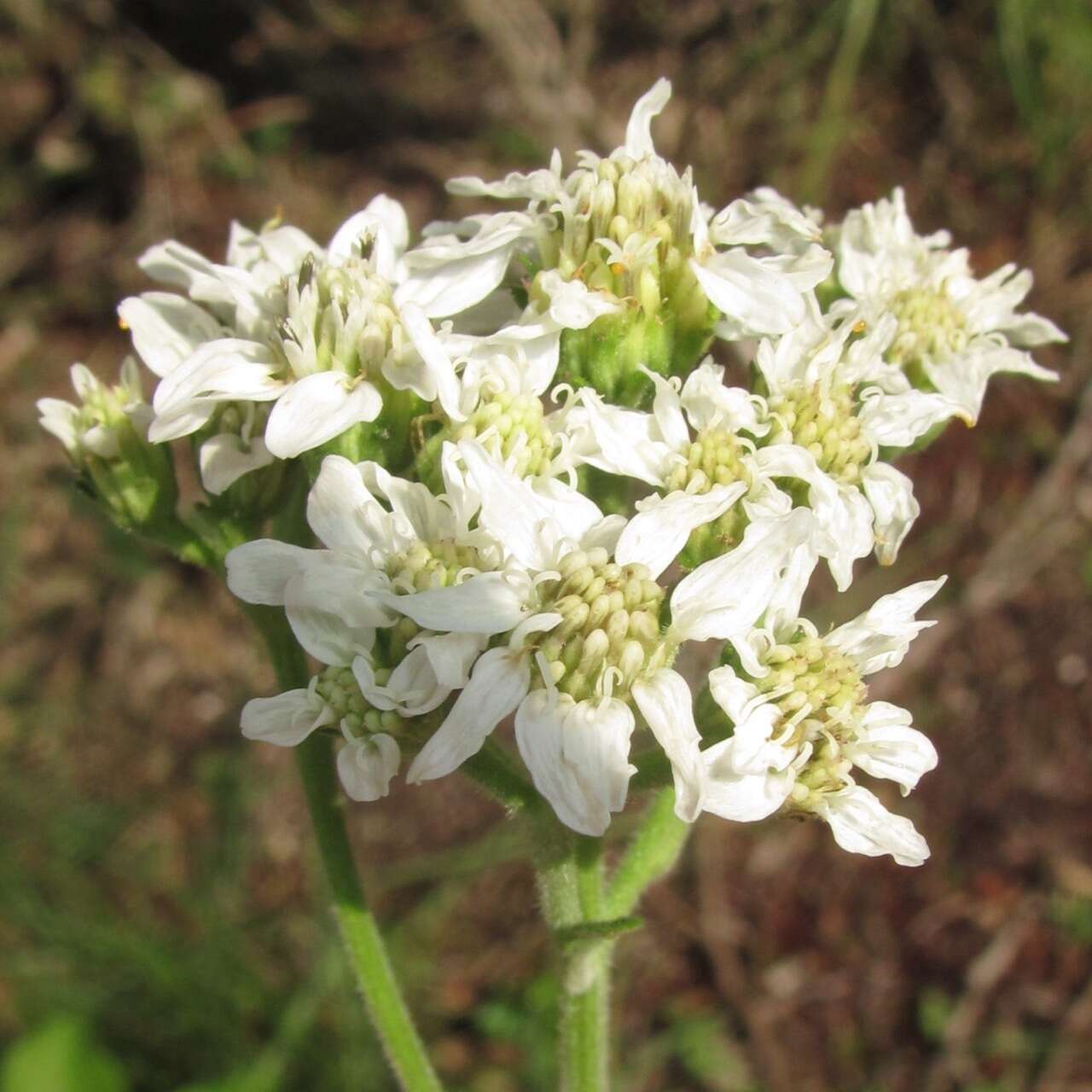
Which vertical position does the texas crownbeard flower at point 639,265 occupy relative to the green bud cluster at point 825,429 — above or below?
above

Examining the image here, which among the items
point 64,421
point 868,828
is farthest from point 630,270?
point 64,421

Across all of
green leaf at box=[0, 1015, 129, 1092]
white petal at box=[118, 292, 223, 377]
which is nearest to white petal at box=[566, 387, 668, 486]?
white petal at box=[118, 292, 223, 377]

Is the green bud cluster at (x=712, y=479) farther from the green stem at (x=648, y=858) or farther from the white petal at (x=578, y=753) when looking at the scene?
the green stem at (x=648, y=858)

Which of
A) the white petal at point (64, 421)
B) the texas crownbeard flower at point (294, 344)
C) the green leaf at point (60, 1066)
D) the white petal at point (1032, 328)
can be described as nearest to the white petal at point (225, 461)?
the texas crownbeard flower at point (294, 344)

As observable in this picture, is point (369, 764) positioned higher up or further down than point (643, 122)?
further down

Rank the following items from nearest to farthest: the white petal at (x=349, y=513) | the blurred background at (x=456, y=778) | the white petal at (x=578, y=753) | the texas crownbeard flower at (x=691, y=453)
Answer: the white petal at (x=578, y=753)
the white petal at (x=349, y=513)
the texas crownbeard flower at (x=691, y=453)
the blurred background at (x=456, y=778)

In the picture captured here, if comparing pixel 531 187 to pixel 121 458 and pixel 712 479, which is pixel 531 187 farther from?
pixel 121 458

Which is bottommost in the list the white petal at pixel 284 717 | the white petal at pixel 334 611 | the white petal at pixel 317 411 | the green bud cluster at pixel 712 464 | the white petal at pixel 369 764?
the white petal at pixel 369 764
